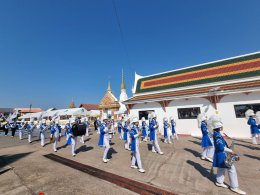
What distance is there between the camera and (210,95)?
39.6ft

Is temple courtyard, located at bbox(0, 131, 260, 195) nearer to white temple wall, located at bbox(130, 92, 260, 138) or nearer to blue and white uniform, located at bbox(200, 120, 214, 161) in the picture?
blue and white uniform, located at bbox(200, 120, 214, 161)

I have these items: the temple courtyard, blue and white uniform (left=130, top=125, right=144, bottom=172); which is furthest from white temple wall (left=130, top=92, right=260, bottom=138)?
blue and white uniform (left=130, top=125, right=144, bottom=172)

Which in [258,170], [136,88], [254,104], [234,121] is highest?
[136,88]

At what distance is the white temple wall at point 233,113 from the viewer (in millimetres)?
10909

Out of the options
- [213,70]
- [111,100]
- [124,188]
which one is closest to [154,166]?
[124,188]

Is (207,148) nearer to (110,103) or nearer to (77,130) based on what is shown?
(77,130)

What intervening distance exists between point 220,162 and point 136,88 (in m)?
16.8

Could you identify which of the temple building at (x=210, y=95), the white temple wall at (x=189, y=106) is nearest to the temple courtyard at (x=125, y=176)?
the temple building at (x=210, y=95)

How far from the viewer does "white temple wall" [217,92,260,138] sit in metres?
10.9

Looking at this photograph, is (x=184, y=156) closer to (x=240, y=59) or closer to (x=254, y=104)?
(x=254, y=104)

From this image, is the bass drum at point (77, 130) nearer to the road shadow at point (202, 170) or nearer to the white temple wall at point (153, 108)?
the road shadow at point (202, 170)

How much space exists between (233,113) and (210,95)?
7.42ft

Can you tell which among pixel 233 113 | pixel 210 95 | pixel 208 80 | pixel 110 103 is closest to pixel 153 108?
pixel 210 95

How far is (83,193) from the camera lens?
389 cm
